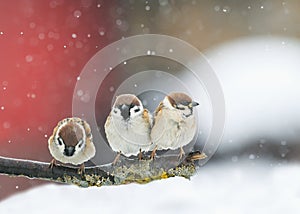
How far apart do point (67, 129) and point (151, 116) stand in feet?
0.42

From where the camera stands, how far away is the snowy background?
1679 mm

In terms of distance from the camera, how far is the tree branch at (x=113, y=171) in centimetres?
69

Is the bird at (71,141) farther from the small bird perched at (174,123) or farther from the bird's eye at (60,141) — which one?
the small bird perched at (174,123)

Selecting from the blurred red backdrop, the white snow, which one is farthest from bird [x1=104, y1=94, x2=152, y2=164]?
the blurred red backdrop

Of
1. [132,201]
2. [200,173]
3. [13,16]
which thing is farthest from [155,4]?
[132,201]

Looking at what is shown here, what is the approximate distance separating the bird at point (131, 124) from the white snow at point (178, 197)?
876 millimetres

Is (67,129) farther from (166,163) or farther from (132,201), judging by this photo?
(132,201)

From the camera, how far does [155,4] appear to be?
226cm

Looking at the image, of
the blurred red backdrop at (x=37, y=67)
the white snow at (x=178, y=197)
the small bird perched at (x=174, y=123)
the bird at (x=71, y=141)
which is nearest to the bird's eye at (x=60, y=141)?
the bird at (x=71, y=141)

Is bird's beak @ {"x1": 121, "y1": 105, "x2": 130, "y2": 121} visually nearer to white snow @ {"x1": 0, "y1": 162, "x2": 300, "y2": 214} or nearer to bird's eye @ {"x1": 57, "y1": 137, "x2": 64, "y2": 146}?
bird's eye @ {"x1": 57, "y1": 137, "x2": 64, "y2": 146}

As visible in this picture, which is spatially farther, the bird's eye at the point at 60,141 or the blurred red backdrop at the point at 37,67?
the blurred red backdrop at the point at 37,67

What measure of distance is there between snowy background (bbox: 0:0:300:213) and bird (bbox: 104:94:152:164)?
88 centimetres

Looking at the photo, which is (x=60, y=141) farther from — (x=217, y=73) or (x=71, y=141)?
(x=217, y=73)

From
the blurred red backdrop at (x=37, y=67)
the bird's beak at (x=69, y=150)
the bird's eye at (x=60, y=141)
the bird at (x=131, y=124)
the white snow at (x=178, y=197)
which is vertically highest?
the blurred red backdrop at (x=37, y=67)
